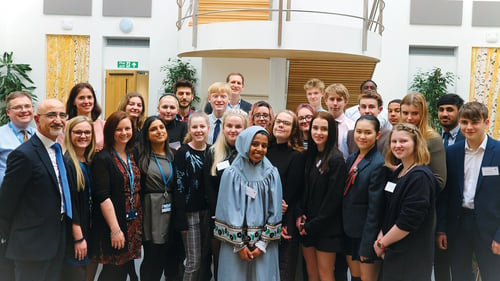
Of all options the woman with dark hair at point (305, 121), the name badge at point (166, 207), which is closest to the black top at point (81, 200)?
the name badge at point (166, 207)

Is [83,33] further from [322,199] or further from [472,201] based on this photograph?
[472,201]

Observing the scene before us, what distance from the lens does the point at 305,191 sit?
3604mm

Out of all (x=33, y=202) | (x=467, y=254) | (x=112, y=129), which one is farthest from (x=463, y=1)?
(x=33, y=202)

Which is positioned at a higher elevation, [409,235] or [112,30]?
[112,30]

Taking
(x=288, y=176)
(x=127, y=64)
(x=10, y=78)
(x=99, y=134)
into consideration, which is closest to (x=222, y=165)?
(x=288, y=176)

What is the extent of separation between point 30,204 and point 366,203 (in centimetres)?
231

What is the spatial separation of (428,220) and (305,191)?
0.94 meters

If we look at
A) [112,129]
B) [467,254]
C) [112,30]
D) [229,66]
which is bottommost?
[467,254]

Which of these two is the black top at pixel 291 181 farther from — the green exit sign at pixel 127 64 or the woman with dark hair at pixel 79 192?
the green exit sign at pixel 127 64

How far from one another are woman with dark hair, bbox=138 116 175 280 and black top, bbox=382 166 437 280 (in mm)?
1722

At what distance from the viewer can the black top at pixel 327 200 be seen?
3.45 m

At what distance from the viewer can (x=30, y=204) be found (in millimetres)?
2895

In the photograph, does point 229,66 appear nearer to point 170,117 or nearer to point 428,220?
point 170,117

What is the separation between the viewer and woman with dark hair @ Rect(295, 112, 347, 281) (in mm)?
3459
